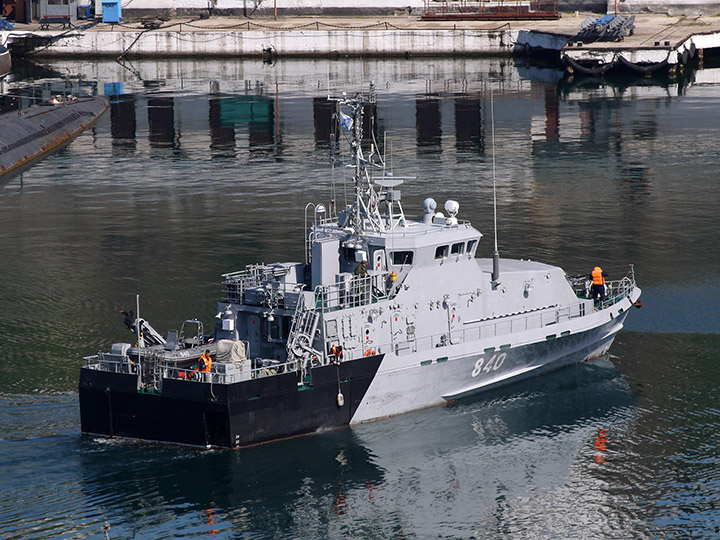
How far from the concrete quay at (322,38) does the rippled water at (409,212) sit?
65.4ft

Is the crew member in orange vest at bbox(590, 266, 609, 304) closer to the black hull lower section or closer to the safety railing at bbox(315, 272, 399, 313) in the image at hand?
the safety railing at bbox(315, 272, 399, 313)

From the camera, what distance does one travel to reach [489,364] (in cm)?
3731

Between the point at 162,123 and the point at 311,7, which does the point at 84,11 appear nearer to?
the point at 311,7

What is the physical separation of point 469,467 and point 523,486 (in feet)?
6.34

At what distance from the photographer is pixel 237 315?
3562 cm

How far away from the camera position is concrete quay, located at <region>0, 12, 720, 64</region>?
125938 millimetres

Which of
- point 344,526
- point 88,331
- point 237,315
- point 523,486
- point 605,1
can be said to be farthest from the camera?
point 605,1

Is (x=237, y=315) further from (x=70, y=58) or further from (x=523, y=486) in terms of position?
(x=70, y=58)

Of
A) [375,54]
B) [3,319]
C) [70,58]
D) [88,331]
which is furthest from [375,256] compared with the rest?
[70,58]

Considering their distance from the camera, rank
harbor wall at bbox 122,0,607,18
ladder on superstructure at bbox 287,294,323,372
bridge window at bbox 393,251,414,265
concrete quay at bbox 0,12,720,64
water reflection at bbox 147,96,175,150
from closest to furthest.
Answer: ladder on superstructure at bbox 287,294,323,372, bridge window at bbox 393,251,414,265, water reflection at bbox 147,96,175,150, concrete quay at bbox 0,12,720,64, harbor wall at bbox 122,0,607,18

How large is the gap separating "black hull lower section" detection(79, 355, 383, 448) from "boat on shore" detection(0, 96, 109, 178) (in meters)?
47.3

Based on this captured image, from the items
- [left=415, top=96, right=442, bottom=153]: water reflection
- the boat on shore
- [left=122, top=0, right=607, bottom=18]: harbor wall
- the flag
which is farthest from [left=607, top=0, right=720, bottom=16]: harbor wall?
the flag

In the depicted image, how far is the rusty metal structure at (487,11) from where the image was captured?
133 metres

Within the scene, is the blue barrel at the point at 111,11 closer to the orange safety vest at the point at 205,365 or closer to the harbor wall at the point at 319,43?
the harbor wall at the point at 319,43
